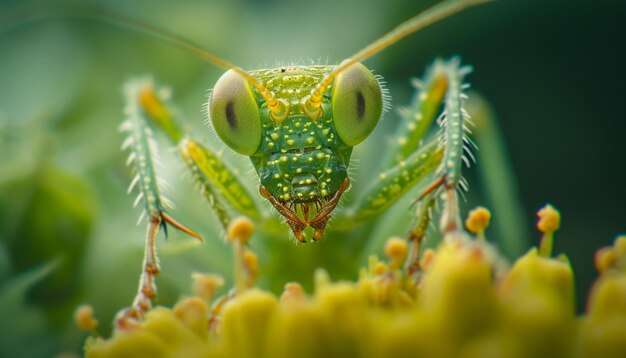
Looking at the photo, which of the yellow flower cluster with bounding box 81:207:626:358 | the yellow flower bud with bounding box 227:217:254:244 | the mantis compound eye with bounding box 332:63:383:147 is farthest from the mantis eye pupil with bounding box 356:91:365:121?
the yellow flower cluster with bounding box 81:207:626:358

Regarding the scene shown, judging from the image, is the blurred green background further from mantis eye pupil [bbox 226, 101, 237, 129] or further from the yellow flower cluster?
the yellow flower cluster

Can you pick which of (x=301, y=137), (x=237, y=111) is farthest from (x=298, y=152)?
(x=237, y=111)

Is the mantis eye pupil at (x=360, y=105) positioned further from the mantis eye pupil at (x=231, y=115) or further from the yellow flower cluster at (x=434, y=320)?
the yellow flower cluster at (x=434, y=320)

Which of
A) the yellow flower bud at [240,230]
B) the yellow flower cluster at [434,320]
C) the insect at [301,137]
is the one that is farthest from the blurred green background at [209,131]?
the yellow flower cluster at [434,320]

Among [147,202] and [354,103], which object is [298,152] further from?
[147,202]

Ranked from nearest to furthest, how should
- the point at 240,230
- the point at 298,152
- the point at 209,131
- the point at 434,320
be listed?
the point at 434,320 < the point at 240,230 < the point at 298,152 < the point at 209,131

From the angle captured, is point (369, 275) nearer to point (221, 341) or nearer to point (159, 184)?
point (221, 341)

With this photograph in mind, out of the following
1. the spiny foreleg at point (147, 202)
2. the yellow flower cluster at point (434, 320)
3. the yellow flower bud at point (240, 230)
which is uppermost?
the spiny foreleg at point (147, 202)
